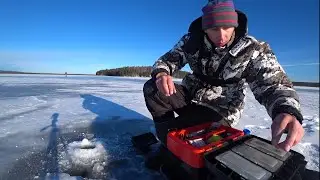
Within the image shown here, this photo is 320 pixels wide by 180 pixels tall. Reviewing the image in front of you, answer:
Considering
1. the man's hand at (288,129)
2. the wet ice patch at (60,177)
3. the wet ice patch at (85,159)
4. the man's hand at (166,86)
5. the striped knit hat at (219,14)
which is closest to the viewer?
the man's hand at (288,129)

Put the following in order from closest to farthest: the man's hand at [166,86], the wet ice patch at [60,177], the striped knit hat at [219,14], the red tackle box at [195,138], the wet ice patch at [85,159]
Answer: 1. the red tackle box at [195,138]
2. the wet ice patch at [60,177]
3. the wet ice patch at [85,159]
4. the man's hand at [166,86]
5. the striped knit hat at [219,14]

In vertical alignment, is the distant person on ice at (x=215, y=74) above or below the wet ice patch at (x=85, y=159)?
above

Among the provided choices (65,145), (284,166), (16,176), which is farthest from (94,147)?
(284,166)

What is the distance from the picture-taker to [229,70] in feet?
7.07

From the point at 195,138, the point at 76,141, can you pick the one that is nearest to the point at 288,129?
the point at 195,138

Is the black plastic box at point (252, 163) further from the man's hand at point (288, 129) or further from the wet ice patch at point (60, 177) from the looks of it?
the wet ice patch at point (60, 177)

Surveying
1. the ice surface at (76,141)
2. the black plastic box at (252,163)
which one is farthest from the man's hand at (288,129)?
the ice surface at (76,141)

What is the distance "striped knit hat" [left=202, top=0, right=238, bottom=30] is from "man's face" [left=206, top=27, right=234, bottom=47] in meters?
0.05

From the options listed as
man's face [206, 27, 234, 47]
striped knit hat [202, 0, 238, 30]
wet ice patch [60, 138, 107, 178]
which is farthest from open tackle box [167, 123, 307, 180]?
striped knit hat [202, 0, 238, 30]

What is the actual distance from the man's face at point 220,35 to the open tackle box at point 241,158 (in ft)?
2.73

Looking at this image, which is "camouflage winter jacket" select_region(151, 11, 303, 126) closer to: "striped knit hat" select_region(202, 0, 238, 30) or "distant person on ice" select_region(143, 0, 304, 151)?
"distant person on ice" select_region(143, 0, 304, 151)

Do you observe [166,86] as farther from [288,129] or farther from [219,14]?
[288,129]

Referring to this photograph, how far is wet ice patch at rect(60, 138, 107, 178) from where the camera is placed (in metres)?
1.75

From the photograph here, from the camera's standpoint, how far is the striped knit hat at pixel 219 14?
1998 mm
